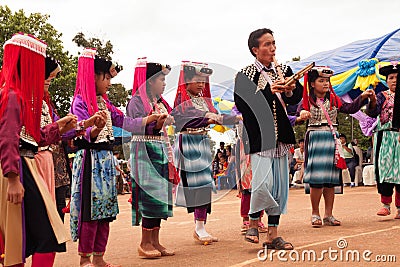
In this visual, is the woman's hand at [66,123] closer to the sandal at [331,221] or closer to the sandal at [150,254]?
the sandal at [150,254]

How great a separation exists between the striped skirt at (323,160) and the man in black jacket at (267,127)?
184 cm

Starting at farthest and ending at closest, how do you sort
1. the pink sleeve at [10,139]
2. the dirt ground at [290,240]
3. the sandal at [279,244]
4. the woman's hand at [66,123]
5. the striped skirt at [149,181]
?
the striped skirt at [149,181]
the sandal at [279,244]
the dirt ground at [290,240]
the woman's hand at [66,123]
the pink sleeve at [10,139]

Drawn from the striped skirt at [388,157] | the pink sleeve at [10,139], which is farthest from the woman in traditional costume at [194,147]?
the pink sleeve at [10,139]

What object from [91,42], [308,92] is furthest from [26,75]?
[91,42]

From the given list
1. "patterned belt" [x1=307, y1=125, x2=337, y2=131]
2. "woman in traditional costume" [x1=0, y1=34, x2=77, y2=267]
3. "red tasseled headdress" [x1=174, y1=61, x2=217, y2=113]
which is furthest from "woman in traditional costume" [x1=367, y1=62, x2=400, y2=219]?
"woman in traditional costume" [x1=0, y1=34, x2=77, y2=267]

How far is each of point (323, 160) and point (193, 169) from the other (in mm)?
1828

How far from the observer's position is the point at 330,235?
6.07 meters

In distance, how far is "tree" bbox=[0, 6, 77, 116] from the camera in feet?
80.9

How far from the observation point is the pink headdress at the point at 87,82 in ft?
16.2

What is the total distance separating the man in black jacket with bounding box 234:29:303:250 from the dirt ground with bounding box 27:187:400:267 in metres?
0.42

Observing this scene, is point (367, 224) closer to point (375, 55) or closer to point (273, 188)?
point (273, 188)

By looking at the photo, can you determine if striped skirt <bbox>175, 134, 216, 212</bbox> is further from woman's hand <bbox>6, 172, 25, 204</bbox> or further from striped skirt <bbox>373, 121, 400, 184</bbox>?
woman's hand <bbox>6, 172, 25, 204</bbox>

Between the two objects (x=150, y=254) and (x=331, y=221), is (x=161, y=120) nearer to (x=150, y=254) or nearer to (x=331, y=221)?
(x=150, y=254)

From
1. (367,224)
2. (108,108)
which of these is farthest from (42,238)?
(367,224)
